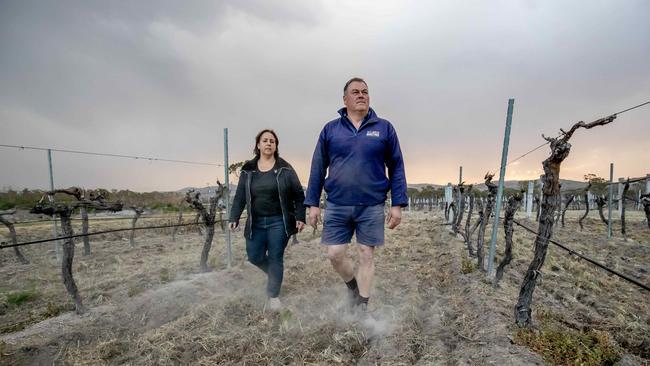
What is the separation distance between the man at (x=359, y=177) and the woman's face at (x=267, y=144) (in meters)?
0.77

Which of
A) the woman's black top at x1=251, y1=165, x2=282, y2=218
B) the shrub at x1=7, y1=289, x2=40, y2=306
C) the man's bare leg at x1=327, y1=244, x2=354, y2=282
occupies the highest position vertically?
the woman's black top at x1=251, y1=165, x2=282, y2=218

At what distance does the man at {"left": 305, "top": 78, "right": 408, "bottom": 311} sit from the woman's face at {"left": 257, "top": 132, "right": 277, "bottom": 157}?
0.77 metres

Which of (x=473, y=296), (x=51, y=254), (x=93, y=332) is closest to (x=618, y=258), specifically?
(x=473, y=296)

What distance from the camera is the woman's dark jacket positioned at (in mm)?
3701

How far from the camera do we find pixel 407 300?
147 inches

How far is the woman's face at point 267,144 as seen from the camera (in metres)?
3.74

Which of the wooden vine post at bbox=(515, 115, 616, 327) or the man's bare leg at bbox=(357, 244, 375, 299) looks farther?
→ the man's bare leg at bbox=(357, 244, 375, 299)

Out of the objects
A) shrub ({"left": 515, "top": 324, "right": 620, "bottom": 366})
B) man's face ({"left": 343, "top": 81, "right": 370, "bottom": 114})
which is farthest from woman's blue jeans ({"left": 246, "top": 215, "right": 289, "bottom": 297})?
shrub ({"left": 515, "top": 324, "right": 620, "bottom": 366})

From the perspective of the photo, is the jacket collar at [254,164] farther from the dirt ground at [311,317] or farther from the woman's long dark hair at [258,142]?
the dirt ground at [311,317]


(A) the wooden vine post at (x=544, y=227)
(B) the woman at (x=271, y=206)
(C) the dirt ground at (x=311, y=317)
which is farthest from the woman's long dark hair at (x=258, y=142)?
(A) the wooden vine post at (x=544, y=227)

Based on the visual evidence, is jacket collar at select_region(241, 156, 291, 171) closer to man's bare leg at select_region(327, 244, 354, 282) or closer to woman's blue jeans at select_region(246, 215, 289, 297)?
woman's blue jeans at select_region(246, 215, 289, 297)

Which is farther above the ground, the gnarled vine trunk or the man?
the man

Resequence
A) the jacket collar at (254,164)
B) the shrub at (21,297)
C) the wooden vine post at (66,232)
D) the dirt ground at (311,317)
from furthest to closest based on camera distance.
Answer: the shrub at (21,297)
the jacket collar at (254,164)
the wooden vine post at (66,232)
the dirt ground at (311,317)

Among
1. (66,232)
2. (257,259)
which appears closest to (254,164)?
(257,259)
